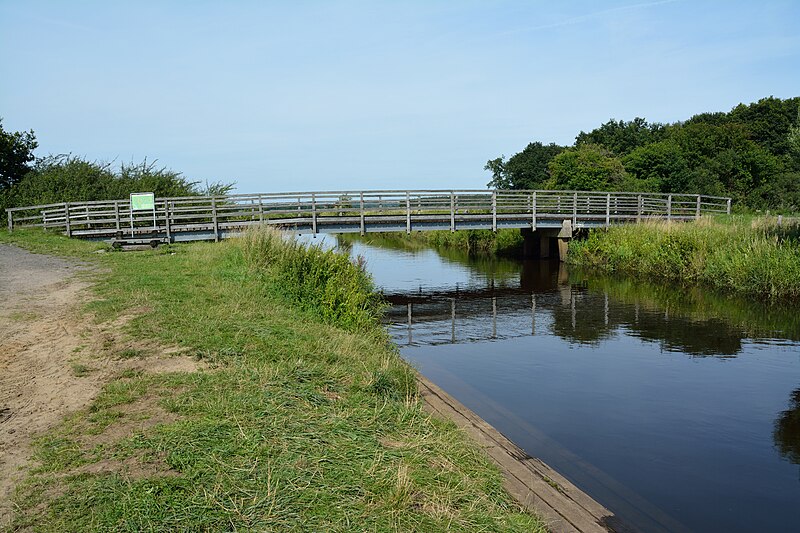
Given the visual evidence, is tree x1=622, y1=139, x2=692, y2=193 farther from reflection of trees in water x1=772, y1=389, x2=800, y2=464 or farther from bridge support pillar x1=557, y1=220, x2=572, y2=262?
reflection of trees in water x1=772, y1=389, x2=800, y2=464

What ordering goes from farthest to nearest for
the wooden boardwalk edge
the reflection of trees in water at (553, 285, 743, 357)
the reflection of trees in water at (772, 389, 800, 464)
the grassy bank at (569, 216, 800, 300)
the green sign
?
the green sign
the grassy bank at (569, 216, 800, 300)
the reflection of trees in water at (553, 285, 743, 357)
the reflection of trees in water at (772, 389, 800, 464)
the wooden boardwalk edge

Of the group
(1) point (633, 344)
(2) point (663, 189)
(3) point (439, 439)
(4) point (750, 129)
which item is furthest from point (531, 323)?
(4) point (750, 129)

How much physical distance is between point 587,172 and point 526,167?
21474mm

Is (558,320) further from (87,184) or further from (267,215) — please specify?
(87,184)

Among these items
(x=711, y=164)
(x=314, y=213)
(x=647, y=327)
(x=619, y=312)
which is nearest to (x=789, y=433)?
(x=647, y=327)

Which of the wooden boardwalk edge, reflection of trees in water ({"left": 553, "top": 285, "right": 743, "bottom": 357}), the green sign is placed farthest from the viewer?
the green sign

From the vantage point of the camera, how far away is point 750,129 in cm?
5622

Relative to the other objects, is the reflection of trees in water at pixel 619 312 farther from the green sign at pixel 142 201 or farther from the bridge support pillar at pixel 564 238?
the green sign at pixel 142 201

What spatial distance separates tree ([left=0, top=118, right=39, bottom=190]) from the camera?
31062 millimetres

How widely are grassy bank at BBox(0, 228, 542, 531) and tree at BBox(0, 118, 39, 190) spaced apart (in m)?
27.7

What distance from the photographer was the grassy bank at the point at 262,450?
399 cm

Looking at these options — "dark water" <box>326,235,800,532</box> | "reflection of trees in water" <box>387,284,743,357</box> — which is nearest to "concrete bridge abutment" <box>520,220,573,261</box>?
"reflection of trees in water" <box>387,284,743,357</box>

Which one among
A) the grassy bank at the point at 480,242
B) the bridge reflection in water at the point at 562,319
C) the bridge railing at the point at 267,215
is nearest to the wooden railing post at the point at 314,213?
the bridge railing at the point at 267,215

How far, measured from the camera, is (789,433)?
8.15 metres
